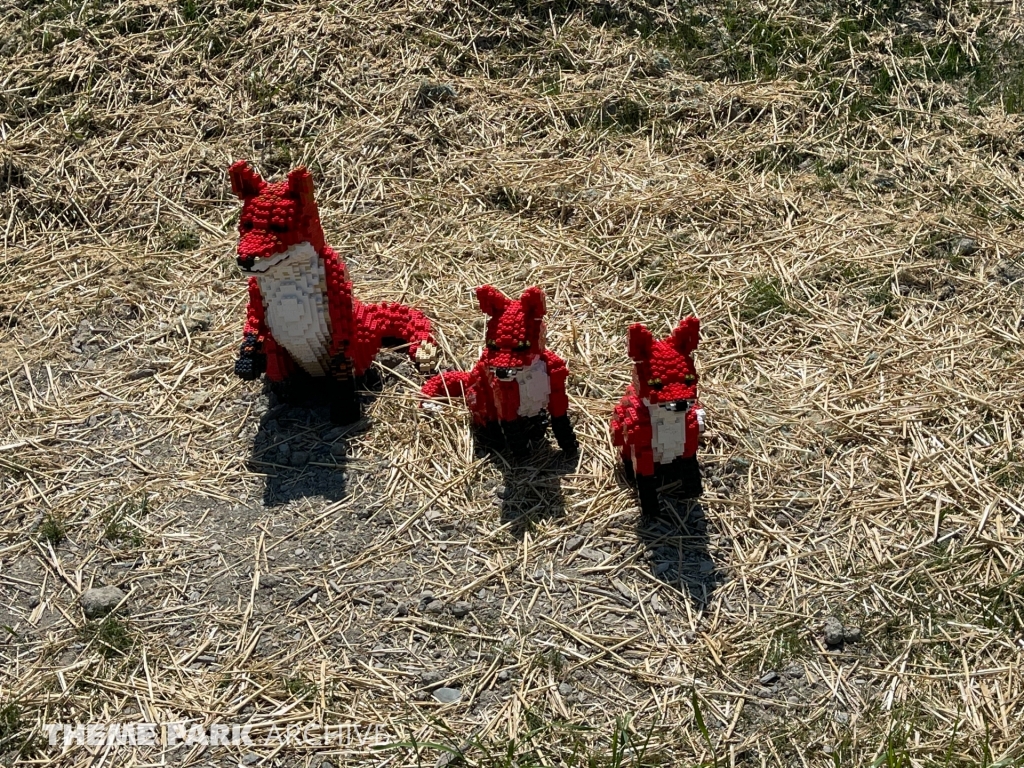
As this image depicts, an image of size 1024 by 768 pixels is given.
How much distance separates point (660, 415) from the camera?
3.70 metres

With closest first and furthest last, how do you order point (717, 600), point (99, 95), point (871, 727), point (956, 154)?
point (871, 727) → point (717, 600) → point (956, 154) → point (99, 95)

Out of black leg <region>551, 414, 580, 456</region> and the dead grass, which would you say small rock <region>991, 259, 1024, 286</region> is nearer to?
the dead grass

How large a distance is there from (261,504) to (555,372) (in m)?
1.25

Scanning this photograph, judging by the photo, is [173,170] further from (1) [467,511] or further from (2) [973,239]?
(2) [973,239]

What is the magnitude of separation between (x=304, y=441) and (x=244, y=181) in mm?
1081

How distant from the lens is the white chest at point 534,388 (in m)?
3.91

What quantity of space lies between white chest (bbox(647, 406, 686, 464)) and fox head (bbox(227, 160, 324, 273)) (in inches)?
56.4

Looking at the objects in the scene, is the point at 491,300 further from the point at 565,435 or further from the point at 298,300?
the point at 298,300

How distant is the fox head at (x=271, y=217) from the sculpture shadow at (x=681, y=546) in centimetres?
165

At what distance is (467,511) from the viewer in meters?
4.11

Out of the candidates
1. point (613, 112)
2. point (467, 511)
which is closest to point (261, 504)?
point (467, 511)

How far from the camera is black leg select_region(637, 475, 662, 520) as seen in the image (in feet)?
12.9

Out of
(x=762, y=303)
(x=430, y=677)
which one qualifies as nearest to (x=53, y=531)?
(x=430, y=677)

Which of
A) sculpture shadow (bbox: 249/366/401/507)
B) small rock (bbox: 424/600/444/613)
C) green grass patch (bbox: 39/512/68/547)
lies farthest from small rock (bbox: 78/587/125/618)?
small rock (bbox: 424/600/444/613)
